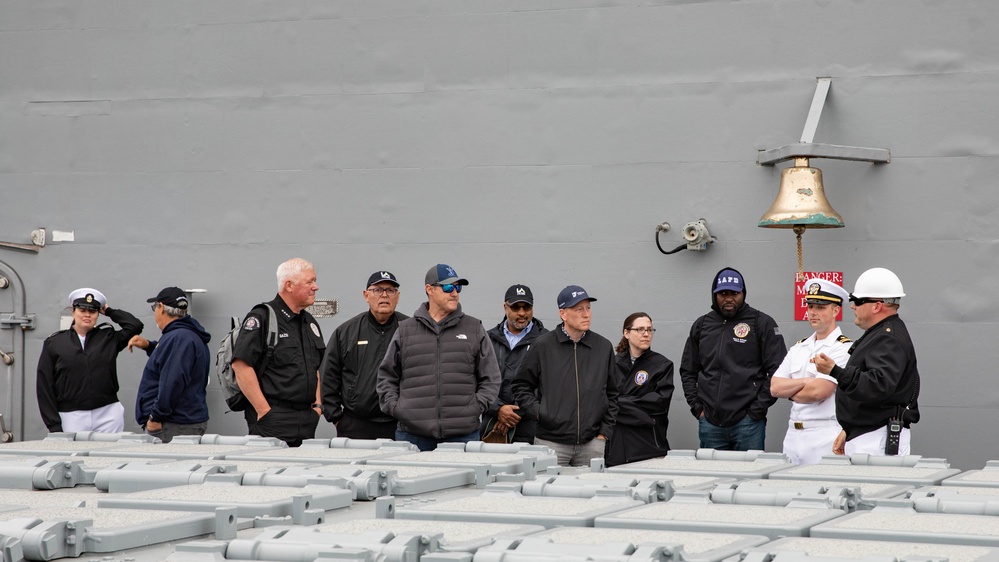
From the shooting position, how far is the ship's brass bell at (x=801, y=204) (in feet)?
24.5

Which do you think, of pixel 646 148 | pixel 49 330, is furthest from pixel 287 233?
pixel 646 148

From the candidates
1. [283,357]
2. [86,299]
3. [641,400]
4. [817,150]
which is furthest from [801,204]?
[86,299]

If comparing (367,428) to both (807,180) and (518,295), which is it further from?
(807,180)

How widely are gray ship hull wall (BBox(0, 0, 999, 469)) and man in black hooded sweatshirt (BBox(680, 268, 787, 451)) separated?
447 mm

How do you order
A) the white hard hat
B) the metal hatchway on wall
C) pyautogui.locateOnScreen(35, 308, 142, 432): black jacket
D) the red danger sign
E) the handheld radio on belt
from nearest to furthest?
the handheld radio on belt
the white hard hat
the red danger sign
pyautogui.locateOnScreen(35, 308, 142, 432): black jacket
the metal hatchway on wall

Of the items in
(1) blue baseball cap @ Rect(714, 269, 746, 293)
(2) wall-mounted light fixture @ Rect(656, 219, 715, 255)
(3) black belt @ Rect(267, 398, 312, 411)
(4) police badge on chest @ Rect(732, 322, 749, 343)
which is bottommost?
(3) black belt @ Rect(267, 398, 312, 411)

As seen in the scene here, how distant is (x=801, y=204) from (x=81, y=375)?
5028mm

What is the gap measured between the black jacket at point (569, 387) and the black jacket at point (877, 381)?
153cm

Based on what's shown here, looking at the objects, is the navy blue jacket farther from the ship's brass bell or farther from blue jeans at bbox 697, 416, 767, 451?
the ship's brass bell

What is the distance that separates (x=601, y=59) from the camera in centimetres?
838

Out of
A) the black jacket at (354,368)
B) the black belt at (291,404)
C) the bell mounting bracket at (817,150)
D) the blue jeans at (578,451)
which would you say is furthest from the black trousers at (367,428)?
the bell mounting bracket at (817,150)

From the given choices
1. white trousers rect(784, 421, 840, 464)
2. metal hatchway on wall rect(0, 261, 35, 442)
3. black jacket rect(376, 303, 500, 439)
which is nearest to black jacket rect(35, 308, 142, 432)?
metal hatchway on wall rect(0, 261, 35, 442)

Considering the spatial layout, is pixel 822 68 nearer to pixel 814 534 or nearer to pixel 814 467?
pixel 814 467

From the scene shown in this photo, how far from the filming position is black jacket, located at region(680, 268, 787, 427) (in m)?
7.52
